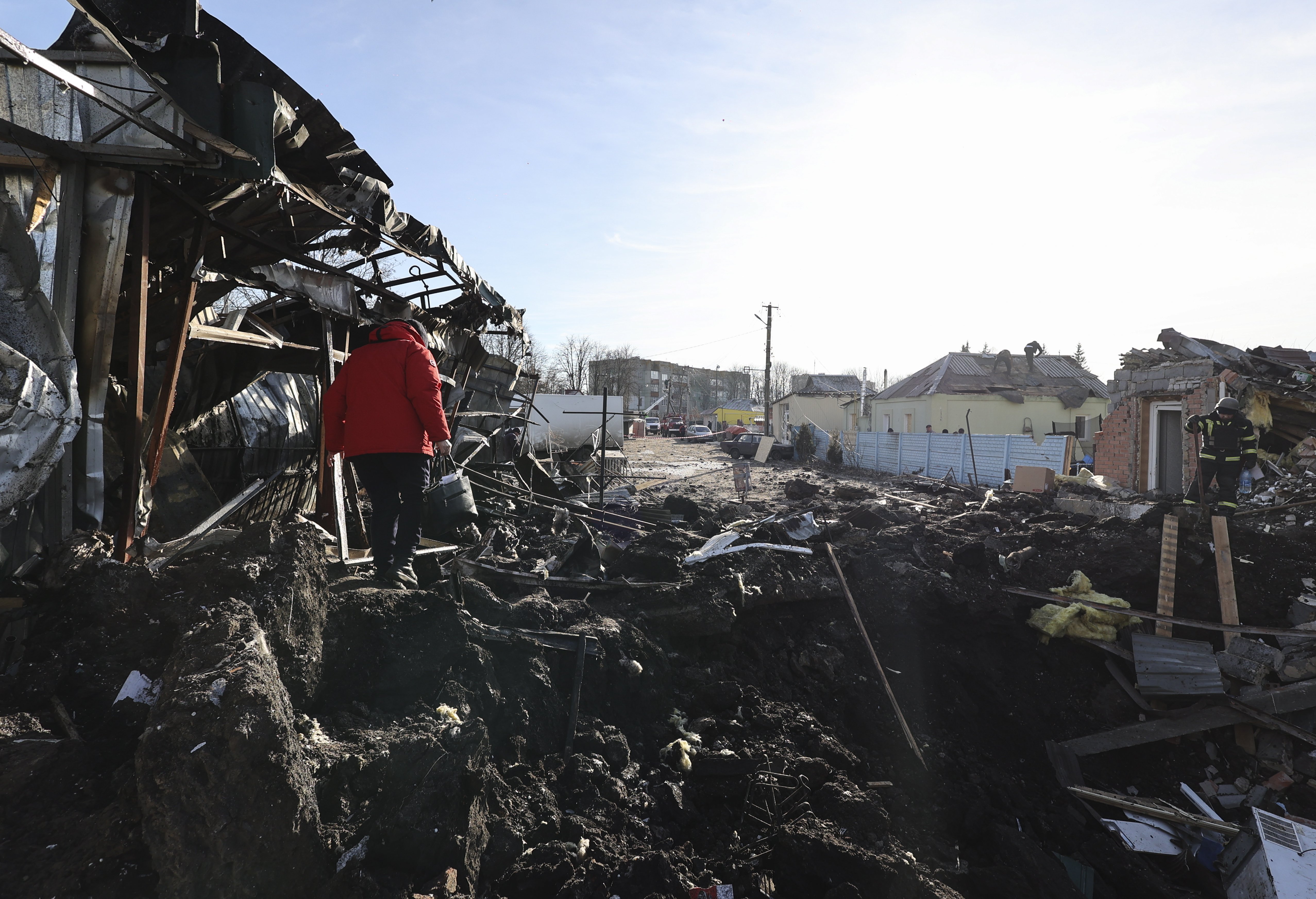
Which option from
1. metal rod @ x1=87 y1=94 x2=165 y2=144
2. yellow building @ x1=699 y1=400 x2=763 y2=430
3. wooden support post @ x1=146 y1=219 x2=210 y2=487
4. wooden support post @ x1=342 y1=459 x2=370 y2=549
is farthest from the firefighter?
yellow building @ x1=699 y1=400 x2=763 y2=430

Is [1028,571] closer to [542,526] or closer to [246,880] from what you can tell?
[542,526]

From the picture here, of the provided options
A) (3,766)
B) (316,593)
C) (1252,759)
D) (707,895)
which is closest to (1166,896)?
(1252,759)

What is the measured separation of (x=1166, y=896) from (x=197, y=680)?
196 inches

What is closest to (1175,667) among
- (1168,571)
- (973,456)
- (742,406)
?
(1168,571)

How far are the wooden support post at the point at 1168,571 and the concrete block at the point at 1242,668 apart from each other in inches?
15.0

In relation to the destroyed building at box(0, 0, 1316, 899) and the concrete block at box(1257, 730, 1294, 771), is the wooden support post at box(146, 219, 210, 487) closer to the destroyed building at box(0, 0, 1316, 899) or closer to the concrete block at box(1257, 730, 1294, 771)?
the destroyed building at box(0, 0, 1316, 899)

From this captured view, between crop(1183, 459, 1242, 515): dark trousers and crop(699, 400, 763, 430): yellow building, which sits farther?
crop(699, 400, 763, 430): yellow building

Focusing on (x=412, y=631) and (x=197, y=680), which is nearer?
(x=197, y=680)

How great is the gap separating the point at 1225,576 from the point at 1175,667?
4.50ft

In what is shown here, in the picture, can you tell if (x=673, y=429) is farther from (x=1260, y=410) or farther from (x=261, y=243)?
(x=261, y=243)

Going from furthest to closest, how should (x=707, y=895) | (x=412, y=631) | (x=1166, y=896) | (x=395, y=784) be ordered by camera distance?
(x=1166, y=896) → (x=412, y=631) → (x=707, y=895) → (x=395, y=784)

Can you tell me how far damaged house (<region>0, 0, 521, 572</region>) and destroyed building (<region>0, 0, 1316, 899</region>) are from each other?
19mm

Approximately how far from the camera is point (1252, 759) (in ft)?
16.3

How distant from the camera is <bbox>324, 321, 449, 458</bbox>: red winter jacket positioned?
3.88 metres
